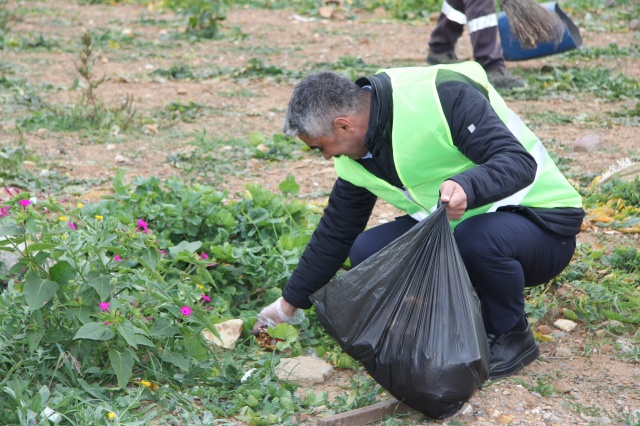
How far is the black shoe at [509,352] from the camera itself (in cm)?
289

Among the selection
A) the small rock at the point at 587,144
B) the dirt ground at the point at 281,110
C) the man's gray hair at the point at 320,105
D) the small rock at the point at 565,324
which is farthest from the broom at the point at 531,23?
the man's gray hair at the point at 320,105

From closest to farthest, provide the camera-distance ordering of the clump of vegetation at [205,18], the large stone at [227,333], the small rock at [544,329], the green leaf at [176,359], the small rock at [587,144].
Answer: the green leaf at [176,359]
the large stone at [227,333]
the small rock at [544,329]
the small rock at [587,144]
the clump of vegetation at [205,18]

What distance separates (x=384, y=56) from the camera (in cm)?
801

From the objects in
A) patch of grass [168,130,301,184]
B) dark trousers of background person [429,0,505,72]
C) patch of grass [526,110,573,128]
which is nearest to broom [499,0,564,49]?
dark trousers of background person [429,0,505,72]

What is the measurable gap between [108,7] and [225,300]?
866cm

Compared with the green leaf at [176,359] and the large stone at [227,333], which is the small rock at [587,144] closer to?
the large stone at [227,333]

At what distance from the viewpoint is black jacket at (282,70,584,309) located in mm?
2537

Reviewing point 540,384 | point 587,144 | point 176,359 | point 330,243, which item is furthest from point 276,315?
point 587,144

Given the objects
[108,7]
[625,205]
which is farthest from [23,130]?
[108,7]

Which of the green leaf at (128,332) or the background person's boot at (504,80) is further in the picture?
the background person's boot at (504,80)

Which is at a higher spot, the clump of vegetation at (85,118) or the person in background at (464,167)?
the person in background at (464,167)

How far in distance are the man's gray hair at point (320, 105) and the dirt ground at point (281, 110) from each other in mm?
853

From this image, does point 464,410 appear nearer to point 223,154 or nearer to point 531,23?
point 223,154

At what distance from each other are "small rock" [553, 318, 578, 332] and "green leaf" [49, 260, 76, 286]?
1.84 meters
